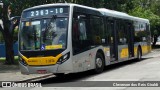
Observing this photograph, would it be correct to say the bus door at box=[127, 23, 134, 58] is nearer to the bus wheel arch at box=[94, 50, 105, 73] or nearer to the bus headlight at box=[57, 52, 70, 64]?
the bus wheel arch at box=[94, 50, 105, 73]

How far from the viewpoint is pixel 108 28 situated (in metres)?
18.6

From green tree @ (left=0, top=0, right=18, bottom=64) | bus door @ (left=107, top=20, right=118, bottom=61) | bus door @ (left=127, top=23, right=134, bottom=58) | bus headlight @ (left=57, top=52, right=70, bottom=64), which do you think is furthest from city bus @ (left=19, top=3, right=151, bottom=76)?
green tree @ (left=0, top=0, right=18, bottom=64)

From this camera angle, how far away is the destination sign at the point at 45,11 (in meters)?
14.8

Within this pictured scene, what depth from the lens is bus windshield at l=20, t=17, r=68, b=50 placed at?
14367mm

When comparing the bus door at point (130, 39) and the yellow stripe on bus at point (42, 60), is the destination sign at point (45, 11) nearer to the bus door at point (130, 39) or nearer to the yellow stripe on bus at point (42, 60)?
the yellow stripe on bus at point (42, 60)

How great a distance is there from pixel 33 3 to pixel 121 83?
1144 cm

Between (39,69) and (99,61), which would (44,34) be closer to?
(39,69)

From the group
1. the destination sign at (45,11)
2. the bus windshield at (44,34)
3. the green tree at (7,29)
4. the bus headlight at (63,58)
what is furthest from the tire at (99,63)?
the green tree at (7,29)

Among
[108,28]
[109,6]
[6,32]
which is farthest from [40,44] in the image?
[109,6]

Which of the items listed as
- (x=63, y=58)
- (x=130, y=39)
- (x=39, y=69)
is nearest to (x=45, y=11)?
(x=63, y=58)

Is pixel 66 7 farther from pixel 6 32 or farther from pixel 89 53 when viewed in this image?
pixel 6 32

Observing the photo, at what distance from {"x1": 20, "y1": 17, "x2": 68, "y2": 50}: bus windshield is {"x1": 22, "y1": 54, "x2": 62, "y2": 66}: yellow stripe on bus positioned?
390 mm

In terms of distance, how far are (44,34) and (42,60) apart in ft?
3.32

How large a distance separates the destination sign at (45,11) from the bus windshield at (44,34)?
0.30 meters
